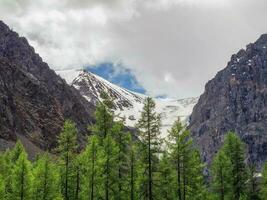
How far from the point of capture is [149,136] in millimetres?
51281

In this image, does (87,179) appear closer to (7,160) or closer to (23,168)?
(23,168)

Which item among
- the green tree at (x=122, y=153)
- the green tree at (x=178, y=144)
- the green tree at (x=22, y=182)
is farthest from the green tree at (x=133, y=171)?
the green tree at (x=22, y=182)

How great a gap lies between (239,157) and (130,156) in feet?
52.9

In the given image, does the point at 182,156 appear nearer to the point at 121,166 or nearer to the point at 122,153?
the point at 122,153

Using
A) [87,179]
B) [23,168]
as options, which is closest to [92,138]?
[87,179]

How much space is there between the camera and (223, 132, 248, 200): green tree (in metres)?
61.9

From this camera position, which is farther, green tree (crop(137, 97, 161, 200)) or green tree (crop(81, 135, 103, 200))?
green tree (crop(81, 135, 103, 200))

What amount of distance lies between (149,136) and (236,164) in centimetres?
1681

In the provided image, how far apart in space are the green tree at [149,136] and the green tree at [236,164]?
1453 cm

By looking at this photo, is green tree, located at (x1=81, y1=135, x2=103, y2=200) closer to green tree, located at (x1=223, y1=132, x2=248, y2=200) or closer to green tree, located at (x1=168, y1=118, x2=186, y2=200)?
green tree, located at (x1=168, y1=118, x2=186, y2=200)

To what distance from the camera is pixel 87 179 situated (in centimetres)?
5309

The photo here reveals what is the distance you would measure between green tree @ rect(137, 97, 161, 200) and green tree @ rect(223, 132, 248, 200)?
14531 mm

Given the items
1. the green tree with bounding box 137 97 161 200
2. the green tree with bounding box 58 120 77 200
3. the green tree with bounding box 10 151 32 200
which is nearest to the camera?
the green tree with bounding box 10 151 32 200

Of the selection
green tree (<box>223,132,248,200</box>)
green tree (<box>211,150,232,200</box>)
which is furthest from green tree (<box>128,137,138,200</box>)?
green tree (<box>223,132,248,200</box>)
